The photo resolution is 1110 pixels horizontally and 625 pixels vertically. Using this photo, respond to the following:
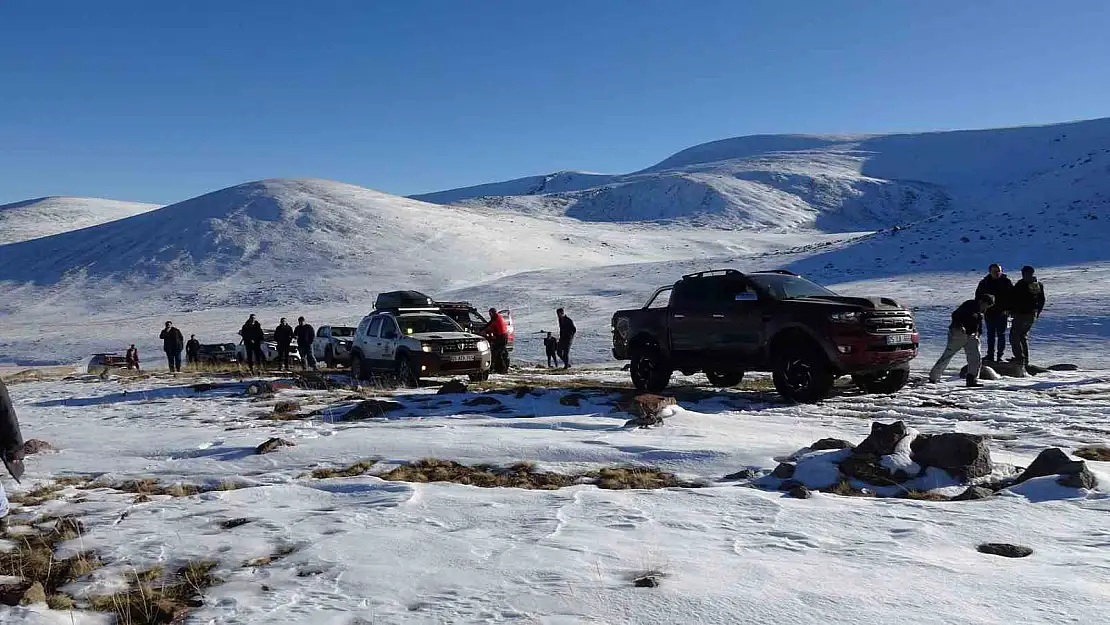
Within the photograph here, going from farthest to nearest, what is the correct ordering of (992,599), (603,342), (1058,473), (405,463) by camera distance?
(603,342)
(405,463)
(1058,473)
(992,599)

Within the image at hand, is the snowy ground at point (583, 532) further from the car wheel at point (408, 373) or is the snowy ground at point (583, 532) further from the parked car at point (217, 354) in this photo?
the parked car at point (217, 354)

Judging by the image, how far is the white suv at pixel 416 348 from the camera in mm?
15711

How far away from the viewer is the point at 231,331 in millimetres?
48281

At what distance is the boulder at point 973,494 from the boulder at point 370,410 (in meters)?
7.36

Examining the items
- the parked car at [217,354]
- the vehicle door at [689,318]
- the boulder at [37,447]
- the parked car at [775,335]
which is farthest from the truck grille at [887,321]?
the parked car at [217,354]

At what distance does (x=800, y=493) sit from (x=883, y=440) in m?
1.50

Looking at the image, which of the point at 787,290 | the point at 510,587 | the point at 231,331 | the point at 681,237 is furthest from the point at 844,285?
the point at 681,237

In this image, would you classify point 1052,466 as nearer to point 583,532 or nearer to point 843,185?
point 583,532

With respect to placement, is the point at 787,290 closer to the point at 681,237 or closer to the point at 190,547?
the point at 190,547

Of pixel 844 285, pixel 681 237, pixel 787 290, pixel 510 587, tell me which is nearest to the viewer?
pixel 510 587

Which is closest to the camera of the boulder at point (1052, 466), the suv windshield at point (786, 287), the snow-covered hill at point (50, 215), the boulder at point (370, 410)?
the boulder at point (1052, 466)

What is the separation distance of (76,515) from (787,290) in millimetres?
9725

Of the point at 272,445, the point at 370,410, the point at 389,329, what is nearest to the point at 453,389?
the point at 370,410

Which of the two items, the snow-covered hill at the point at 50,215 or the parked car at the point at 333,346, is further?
the snow-covered hill at the point at 50,215
